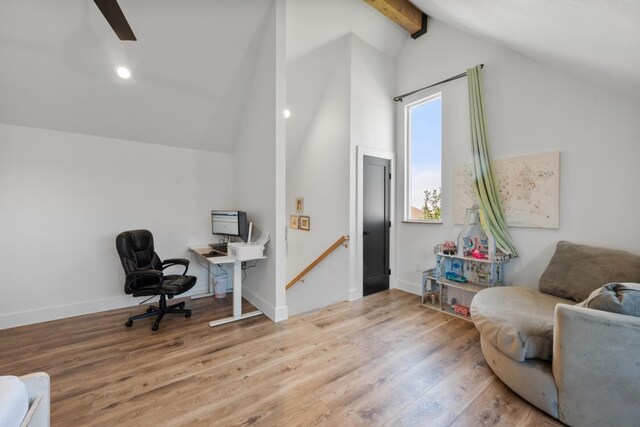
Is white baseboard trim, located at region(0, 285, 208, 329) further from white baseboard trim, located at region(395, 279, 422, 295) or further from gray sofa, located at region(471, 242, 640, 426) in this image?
gray sofa, located at region(471, 242, 640, 426)

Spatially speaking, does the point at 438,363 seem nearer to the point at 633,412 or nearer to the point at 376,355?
the point at 376,355

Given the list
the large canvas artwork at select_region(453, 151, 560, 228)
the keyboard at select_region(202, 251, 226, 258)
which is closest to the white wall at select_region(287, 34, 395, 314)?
the keyboard at select_region(202, 251, 226, 258)

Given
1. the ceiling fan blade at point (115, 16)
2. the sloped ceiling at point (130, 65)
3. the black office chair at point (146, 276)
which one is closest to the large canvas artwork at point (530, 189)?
the sloped ceiling at point (130, 65)

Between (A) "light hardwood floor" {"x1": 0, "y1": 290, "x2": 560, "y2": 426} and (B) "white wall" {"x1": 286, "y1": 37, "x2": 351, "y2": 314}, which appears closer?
(A) "light hardwood floor" {"x1": 0, "y1": 290, "x2": 560, "y2": 426}

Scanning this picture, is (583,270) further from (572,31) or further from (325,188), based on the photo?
(325,188)

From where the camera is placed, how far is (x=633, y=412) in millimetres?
1493

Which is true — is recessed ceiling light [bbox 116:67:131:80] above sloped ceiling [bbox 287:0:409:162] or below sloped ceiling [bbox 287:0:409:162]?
below

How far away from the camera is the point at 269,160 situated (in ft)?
10.6

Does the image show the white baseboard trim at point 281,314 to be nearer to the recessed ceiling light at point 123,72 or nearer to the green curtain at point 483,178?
the green curtain at point 483,178

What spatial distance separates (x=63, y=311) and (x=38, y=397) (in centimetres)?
303

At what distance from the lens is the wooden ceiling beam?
3.51 m

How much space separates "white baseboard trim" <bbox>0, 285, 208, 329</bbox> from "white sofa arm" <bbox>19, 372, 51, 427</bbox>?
2.97m

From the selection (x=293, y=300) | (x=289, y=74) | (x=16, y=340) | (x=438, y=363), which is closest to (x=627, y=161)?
(x=438, y=363)

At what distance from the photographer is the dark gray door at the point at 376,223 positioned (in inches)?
158
